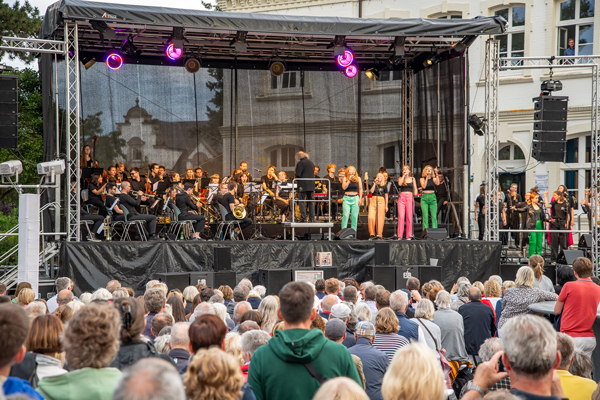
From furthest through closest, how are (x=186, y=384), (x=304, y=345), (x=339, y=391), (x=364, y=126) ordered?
1. (x=364, y=126)
2. (x=304, y=345)
3. (x=186, y=384)
4. (x=339, y=391)

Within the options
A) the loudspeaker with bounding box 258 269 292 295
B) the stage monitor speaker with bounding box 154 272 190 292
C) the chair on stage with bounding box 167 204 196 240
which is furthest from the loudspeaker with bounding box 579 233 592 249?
the stage monitor speaker with bounding box 154 272 190 292

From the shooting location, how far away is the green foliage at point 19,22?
22516 millimetres

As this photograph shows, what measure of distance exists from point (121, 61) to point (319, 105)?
5748 mm

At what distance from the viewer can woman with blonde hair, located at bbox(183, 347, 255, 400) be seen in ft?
8.18

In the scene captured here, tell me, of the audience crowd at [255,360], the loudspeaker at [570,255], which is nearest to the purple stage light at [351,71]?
the loudspeaker at [570,255]

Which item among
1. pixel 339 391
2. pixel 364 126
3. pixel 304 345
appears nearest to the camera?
pixel 339 391

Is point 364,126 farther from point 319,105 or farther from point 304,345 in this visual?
point 304,345

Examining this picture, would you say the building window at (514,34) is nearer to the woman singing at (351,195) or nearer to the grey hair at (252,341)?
the woman singing at (351,195)

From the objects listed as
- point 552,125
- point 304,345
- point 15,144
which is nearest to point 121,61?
point 15,144

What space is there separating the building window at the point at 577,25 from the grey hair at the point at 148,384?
73.6ft

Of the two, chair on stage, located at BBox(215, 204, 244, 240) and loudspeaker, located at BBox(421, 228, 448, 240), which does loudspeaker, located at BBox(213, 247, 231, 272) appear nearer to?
chair on stage, located at BBox(215, 204, 244, 240)

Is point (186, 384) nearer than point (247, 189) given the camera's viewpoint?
Yes

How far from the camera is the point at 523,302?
6422mm

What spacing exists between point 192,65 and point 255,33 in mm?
2915
